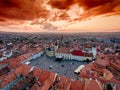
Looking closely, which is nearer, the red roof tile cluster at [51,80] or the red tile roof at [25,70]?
the red roof tile cluster at [51,80]

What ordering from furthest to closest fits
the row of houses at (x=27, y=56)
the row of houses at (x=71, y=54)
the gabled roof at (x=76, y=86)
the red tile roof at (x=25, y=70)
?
the row of houses at (x=71, y=54), the row of houses at (x=27, y=56), the red tile roof at (x=25, y=70), the gabled roof at (x=76, y=86)

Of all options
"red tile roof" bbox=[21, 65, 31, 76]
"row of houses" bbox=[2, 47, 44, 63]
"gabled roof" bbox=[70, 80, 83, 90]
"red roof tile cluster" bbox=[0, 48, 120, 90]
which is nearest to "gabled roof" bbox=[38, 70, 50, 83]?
"red roof tile cluster" bbox=[0, 48, 120, 90]

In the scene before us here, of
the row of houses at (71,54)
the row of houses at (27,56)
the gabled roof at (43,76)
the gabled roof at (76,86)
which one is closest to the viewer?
the gabled roof at (76,86)

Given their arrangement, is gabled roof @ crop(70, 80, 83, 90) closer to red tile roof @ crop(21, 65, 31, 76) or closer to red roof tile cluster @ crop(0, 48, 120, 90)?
red roof tile cluster @ crop(0, 48, 120, 90)

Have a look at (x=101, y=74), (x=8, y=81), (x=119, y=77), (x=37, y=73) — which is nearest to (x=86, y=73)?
(x=101, y=74)

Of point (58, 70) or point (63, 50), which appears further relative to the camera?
point (63, 50)

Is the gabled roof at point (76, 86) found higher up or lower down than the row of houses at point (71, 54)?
higher up

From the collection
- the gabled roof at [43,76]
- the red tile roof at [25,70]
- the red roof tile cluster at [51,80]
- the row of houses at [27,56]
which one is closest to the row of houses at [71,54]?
the row of houses at [27,56]

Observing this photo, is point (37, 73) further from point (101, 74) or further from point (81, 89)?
point (101, 74)

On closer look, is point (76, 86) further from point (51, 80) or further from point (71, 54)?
point (71, 54)

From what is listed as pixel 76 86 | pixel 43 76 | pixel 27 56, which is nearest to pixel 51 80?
pixel 43 76

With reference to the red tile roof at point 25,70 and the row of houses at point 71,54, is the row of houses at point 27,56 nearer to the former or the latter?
the row of houses at point 71,54
